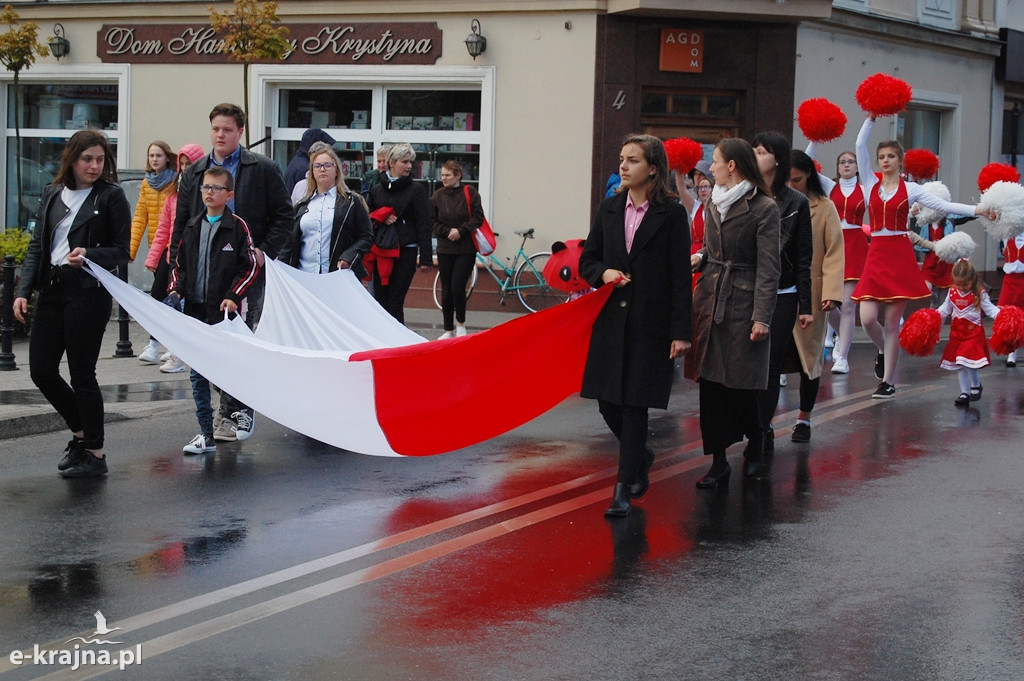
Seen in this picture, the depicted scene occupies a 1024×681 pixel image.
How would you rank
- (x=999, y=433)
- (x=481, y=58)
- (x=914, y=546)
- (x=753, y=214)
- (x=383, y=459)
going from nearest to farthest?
1. (x=914, y=546)
2. (x=753, y=214)
3. (x=383, y=459)
4. (x=999, y=433)
5. (x=481, y=58)

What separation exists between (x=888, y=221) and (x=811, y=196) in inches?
126

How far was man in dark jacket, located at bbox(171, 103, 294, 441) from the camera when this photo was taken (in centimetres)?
901

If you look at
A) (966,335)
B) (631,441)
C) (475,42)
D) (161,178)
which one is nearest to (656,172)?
(631,441)

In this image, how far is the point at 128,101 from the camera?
21938 millimetres

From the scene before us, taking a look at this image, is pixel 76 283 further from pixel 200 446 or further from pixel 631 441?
pixel 631 441

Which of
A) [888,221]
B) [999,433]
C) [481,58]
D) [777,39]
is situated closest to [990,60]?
[777,39]

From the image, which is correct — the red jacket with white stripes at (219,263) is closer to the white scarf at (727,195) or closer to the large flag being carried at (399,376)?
the large flag being carried at (399,376)

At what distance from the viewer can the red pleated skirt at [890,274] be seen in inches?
479

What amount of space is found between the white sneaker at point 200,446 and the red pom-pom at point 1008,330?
22.8 ft

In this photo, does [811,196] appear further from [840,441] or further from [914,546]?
[914,546]

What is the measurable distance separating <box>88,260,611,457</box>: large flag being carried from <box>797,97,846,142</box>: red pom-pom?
11.0 ft

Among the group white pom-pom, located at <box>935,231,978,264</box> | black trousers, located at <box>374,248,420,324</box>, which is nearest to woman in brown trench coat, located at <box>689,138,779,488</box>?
black trousers, located at <box>374,248,420,324</box>

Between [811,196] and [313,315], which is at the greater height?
[811,196]

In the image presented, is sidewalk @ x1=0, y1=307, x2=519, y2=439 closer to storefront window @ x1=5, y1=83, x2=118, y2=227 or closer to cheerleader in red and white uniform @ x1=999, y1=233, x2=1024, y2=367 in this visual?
cheerleader in red and white uniform @ x1=999, y1=233, x2=1024, y2=367
